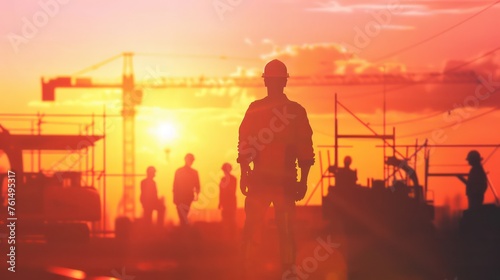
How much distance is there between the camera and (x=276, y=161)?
12.3 metres

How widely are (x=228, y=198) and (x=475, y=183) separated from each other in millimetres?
5904

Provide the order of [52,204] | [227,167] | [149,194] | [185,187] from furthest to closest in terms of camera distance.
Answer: [52,204], [149,194], [227,167], [185,187]

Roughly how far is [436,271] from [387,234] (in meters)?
12.2

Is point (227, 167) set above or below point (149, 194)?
above

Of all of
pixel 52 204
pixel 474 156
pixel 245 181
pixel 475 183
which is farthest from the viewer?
pixel 52 204

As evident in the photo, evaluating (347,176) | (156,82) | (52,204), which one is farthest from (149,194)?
(156,82)

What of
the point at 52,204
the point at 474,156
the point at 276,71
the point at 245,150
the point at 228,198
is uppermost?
the point at 276,71

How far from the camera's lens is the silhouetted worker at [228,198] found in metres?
27.2

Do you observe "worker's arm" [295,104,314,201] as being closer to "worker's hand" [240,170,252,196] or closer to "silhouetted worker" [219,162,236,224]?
"worker's hand" [240,170,252,196]

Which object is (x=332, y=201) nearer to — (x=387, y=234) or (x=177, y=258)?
(x=387, y=234)

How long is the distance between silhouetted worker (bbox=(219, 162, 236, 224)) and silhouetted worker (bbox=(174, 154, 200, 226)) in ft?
4.71

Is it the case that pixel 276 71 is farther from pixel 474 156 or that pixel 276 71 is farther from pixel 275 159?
pixel 474 156

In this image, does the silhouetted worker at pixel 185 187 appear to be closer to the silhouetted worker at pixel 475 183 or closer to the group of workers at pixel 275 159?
the silhouetted worker at pixel 475 183

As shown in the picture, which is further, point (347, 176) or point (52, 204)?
point (347, 176)
